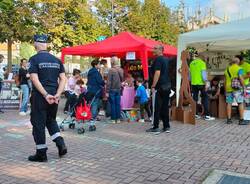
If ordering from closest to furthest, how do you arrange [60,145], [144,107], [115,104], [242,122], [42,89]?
[42,89], [60,145], [242,122], [115,104], [144,107]

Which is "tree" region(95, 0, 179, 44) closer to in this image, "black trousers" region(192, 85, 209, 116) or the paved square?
"black trousers" region(192, 85, 209, 116)

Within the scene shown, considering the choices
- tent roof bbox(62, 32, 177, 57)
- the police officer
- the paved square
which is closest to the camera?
the paved square

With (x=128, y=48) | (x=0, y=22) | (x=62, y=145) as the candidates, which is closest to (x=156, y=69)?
(x=62, y=145)

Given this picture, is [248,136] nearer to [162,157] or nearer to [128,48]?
[162,157]

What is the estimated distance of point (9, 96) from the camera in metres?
14.0

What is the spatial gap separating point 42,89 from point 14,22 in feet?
58.0

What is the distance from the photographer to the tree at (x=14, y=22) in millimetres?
22270

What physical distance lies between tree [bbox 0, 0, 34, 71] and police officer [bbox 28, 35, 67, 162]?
55.3ft

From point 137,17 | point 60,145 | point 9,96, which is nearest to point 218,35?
point 60,145

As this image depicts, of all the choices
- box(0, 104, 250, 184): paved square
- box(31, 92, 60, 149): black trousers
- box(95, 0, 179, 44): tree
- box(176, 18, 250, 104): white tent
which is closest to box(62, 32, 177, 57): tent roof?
box(176, 18, 250, 104): white tent

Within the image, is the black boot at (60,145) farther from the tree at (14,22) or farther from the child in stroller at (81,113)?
the tree at (14,22)

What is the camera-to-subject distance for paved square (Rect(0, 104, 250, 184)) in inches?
214

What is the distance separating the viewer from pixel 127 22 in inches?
1218

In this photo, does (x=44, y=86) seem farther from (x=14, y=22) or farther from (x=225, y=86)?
(x=14, y=22)
